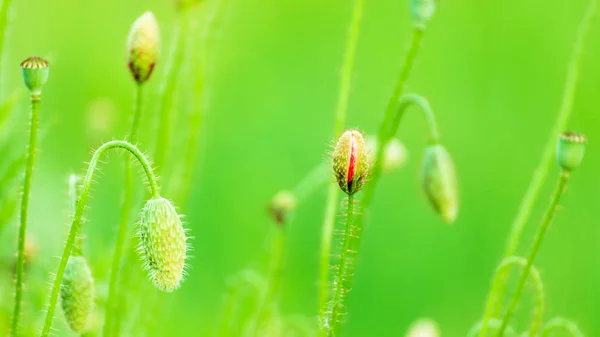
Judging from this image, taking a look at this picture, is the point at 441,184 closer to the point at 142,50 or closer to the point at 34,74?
the point at 142,50

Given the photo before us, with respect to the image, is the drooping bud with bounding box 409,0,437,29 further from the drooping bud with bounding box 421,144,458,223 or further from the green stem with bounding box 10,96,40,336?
the green stem with bounding box 10,96,40,336

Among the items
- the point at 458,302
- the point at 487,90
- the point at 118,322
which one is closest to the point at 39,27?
the point at 487,90

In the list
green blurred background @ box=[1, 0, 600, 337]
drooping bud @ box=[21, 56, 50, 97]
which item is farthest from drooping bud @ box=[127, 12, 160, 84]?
Answer: green blurred background @ box=[1, 0, 600, 337]

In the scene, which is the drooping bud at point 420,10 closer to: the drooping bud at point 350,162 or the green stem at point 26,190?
the drooping bud at point 350,162

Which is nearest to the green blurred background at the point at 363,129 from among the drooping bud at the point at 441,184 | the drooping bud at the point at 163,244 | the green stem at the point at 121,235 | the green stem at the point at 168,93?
the green stem at the point at 168,93

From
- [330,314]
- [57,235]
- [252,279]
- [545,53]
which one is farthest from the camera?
[545,53]

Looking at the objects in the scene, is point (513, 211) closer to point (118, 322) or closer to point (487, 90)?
point (487, 90)
